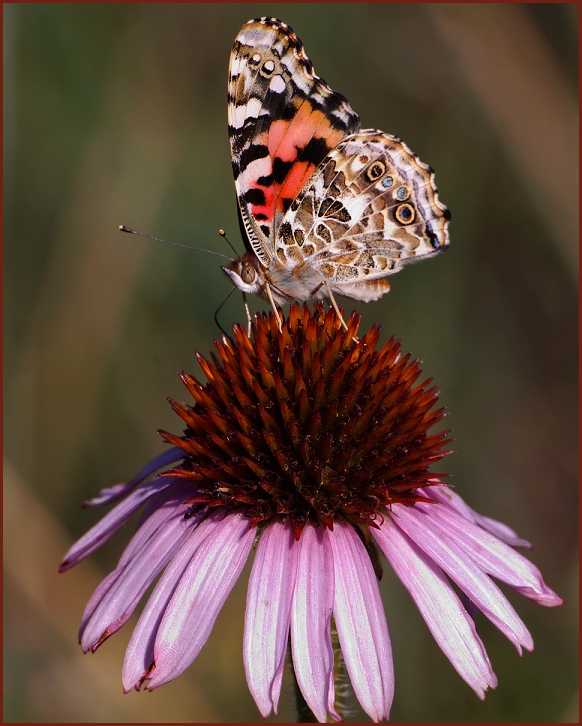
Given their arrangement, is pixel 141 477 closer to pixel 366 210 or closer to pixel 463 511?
pixel 463 511

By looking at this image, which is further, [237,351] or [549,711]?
[549,711]

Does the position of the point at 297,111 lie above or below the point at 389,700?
above

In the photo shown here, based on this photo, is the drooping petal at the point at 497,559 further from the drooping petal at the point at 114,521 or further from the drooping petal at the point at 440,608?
the drooping petal at the point at 114,521

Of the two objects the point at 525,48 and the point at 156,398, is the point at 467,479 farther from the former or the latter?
the point at 525,48

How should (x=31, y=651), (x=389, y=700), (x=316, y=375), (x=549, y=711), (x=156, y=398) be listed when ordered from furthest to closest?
(x=156, y=398) < (x=31, y=651) < (x=549, y=711) < (x=316, y=375) < (x=389, y=700)

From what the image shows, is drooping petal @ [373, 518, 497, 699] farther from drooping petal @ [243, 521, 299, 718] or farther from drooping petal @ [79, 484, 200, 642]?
drooping petal @ [79, 484, 200, 642]

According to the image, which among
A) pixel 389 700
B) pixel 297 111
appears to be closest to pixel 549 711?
pixel 389 700
